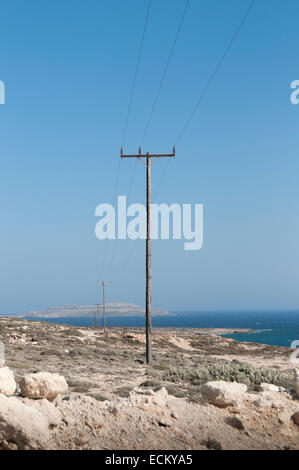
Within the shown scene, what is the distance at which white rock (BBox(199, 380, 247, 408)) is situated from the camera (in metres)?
9.99

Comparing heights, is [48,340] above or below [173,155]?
below

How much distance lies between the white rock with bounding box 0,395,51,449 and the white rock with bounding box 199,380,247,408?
415 cm

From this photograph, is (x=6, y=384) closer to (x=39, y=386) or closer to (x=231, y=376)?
(x=39, y=386)

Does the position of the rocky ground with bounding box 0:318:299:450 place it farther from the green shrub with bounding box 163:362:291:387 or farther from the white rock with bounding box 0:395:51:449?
the green shrub with bounding box 163:362:291:387

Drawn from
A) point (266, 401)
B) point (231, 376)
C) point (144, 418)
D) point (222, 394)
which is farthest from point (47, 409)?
point (231, 376)

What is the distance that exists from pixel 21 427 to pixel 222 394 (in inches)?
188

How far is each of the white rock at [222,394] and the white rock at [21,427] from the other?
4146 mm

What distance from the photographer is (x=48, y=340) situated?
100 feet

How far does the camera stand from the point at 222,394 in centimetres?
1002

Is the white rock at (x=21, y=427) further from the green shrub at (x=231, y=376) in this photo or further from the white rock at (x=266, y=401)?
the green shrub at (x=231, y=376)

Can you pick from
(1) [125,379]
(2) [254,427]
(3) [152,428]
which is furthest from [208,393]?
(1) [125,379]

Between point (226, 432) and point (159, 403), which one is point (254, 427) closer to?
point (226, 432)

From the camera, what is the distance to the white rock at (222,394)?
9992mm
